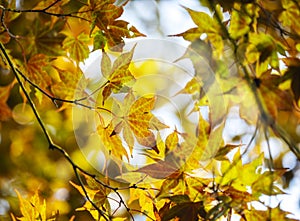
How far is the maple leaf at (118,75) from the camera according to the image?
2.42 ft

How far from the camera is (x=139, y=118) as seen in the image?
737mm

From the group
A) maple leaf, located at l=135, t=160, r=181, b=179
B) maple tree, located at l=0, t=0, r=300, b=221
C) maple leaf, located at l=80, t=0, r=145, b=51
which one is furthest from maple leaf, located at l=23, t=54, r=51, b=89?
maple leaf, located at l=135, t=160, r=181, b=179

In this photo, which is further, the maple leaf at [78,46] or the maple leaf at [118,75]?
the maple leaf at [78,46]

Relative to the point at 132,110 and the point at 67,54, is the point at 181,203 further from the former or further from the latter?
the point at 67,54

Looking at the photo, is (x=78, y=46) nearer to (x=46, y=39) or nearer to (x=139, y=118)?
(x=46, y=39)

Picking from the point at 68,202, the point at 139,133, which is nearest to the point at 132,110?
the point at 139,133

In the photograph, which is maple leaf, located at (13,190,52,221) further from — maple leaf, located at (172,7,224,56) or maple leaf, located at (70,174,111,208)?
maple leaf, located at (172,7,224,56)

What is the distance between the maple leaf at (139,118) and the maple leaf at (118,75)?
2 centimetres

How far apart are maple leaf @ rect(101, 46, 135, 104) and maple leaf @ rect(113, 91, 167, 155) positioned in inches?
0.7

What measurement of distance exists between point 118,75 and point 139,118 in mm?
66

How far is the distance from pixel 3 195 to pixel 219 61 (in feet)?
5.11

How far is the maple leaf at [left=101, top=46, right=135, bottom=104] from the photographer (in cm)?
74

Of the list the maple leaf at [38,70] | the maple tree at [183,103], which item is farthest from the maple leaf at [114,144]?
the maple leaf at [38,70]

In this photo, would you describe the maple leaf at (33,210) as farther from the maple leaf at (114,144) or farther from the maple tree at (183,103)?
the maple leaf at (114,144)
